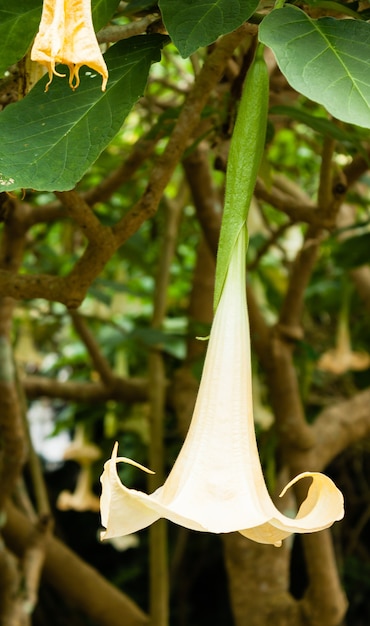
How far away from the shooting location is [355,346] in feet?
7.38

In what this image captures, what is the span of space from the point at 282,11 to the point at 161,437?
1.33 meters

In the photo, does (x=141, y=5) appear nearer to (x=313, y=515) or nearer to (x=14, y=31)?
(x=14, y=31)

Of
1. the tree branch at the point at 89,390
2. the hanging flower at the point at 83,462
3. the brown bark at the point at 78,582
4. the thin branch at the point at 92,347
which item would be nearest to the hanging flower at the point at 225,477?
the thin branch at the point at 92,347

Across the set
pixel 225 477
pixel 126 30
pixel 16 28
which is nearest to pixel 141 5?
pixel 126 30

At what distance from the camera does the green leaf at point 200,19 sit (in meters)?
0.55

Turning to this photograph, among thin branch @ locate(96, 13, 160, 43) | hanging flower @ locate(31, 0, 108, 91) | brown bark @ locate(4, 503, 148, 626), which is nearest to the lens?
hanging flower @ locate(31, 0, 108, 91)

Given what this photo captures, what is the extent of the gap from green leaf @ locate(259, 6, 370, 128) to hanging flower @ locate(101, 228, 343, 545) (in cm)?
11

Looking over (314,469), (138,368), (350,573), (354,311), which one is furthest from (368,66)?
(350,573)

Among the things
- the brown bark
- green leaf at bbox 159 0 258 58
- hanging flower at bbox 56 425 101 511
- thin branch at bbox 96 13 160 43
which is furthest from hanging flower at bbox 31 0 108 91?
hanging flower at bbox 56 425 101 511

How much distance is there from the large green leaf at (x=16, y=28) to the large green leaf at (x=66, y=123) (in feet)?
0.11

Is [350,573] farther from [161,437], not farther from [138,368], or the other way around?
[161,437]

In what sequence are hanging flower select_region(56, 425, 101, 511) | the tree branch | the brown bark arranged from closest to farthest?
Result: the brown bark, the tree branch, hanging flower select_region(56, 425, 101, 511)

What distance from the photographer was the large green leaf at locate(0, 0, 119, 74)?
611mm

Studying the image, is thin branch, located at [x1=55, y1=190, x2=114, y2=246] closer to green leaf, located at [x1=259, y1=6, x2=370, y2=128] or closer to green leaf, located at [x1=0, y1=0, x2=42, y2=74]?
green leaf, located at [x1=0, y1=0, x2=42, y2=74]
